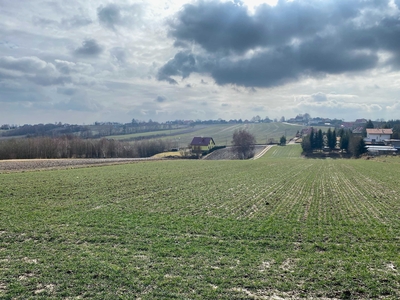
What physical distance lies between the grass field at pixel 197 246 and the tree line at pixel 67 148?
199 feet

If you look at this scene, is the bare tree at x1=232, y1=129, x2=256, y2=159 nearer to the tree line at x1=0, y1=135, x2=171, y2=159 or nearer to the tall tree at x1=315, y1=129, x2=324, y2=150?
the tall tree at x1=315, y1=129, x2=324, y2=150

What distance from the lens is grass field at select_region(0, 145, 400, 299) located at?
8.10 meters

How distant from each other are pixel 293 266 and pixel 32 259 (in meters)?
9.33

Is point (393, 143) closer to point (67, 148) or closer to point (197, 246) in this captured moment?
point (67, 148)

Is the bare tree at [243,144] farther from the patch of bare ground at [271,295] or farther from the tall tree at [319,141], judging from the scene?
the patch of bare ground at [271,295]

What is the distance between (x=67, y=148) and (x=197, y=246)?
82501mm

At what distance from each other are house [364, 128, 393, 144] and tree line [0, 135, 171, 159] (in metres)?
92.4

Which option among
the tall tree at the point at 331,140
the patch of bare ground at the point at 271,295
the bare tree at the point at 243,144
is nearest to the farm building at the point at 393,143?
the tall tree at the point at 331,140

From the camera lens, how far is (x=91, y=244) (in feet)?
37.6

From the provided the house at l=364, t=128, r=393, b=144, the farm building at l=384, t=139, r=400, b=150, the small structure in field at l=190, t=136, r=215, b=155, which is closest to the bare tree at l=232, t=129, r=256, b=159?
the small structure in field at l=190, t=136, r=215, b=155

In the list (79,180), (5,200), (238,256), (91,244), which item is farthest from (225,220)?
(79,180)

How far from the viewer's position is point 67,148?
273 ft

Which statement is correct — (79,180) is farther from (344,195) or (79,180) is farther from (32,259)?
(344,195)

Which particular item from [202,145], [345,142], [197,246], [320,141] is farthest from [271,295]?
[320,141]
